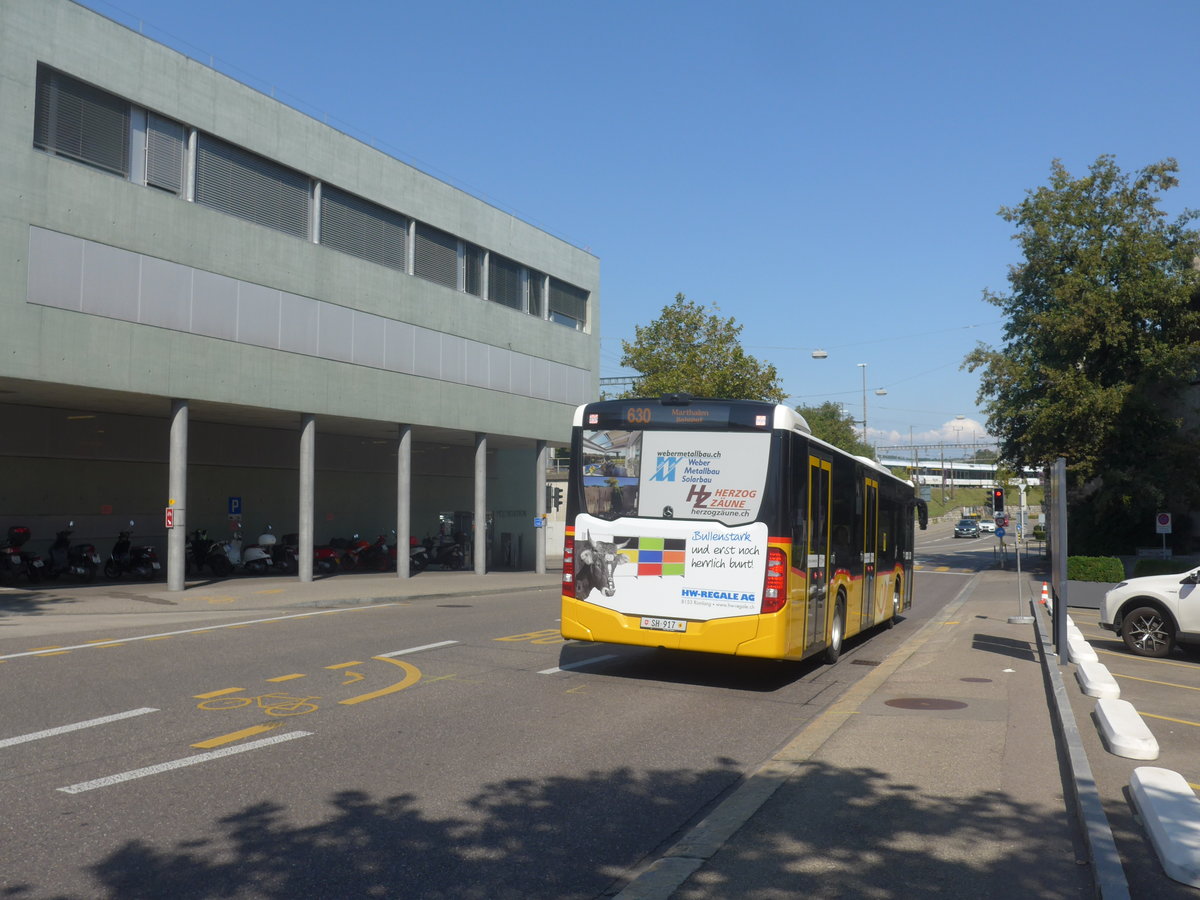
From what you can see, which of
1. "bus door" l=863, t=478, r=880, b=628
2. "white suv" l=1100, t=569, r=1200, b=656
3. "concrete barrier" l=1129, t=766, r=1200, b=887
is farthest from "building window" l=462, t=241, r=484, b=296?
"concrete barrier" l=1129, t=766, r=1200, b=887

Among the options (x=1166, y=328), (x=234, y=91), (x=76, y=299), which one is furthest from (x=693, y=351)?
(x=76, y=299)

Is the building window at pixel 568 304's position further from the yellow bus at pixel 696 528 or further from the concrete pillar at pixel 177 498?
the yellow bus at pixel 696 528

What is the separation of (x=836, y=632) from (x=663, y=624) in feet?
11.9

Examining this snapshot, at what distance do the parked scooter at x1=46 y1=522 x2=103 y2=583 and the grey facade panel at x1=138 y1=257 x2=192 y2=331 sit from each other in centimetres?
630

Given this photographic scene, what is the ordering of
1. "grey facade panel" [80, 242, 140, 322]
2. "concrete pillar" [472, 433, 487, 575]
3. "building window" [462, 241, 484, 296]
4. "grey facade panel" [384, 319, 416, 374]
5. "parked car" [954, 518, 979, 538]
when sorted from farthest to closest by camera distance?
"parked car" [954, 518, 979, 538], "concrete pillar" [472, 433, 487, 575], "building window" [462, 241, 484, 296], "grey facade panel" [384, 319, 416, 374], "grey facade panel" [80, 242, 140, 322]

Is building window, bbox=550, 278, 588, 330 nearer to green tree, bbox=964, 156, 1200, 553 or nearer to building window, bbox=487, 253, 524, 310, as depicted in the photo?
building window, bbox=487, 253, 524, 310

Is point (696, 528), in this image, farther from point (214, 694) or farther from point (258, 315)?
point (258, 315)

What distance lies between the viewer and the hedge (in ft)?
92.6

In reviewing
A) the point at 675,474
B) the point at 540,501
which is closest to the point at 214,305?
the point at 540,501

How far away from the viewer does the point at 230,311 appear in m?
25.8

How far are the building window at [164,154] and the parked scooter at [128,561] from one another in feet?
30.3

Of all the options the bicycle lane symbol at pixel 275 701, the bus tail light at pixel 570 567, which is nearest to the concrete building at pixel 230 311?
the bicycle lane symbol at pixel 275 701

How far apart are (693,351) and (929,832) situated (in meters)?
37.9

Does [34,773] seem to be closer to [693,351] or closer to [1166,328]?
[693,351]
